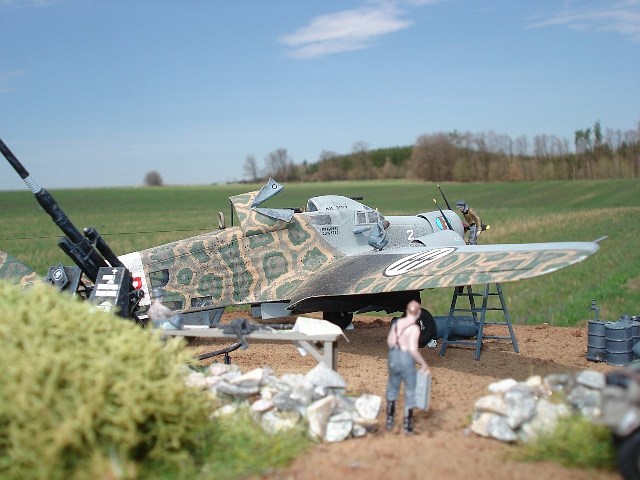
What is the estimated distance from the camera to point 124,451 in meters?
5.98

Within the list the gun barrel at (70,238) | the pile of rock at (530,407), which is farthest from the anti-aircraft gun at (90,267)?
the pile of rock at (530,407)

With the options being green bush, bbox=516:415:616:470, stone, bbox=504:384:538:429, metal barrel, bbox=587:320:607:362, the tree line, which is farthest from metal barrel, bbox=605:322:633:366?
the tree line

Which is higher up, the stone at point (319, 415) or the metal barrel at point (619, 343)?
the stone at point (319, 415)

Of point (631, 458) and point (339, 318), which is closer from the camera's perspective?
point (631, 458)

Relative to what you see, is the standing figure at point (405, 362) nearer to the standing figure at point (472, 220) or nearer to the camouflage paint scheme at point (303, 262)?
the camouflage paint scheme at point (303, 262)

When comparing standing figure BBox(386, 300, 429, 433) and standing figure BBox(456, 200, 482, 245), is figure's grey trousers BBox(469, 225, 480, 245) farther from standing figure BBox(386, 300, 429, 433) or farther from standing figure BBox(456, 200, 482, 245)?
standing figure BBox(386, 300, 429, 433)

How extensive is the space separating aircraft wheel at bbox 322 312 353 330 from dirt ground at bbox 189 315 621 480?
0.41m

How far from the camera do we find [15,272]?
38.9ft

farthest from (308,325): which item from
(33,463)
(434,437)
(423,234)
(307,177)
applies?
(307,177)

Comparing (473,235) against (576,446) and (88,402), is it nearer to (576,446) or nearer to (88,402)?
(576,446)

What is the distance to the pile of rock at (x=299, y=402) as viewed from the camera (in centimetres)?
739

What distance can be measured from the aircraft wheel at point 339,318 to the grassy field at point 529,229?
3426 mm

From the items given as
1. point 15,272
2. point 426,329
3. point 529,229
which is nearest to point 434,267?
point 426,329

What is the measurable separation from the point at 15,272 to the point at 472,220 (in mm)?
8948
